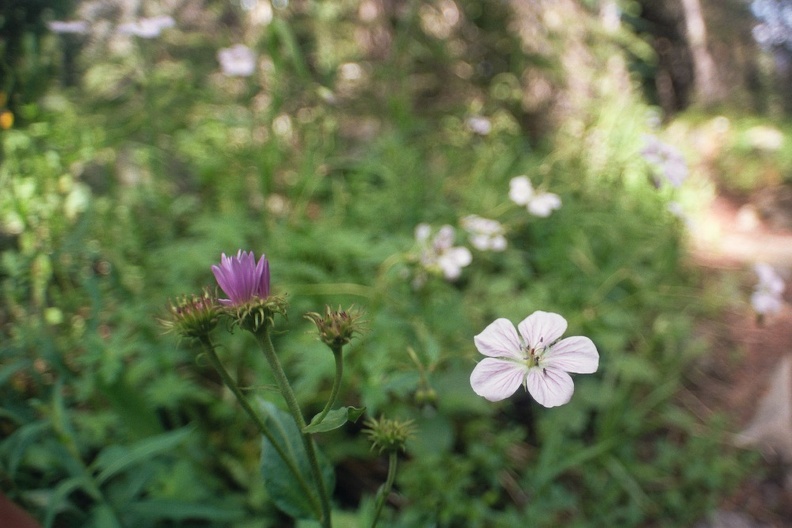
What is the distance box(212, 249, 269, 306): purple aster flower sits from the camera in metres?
0.59

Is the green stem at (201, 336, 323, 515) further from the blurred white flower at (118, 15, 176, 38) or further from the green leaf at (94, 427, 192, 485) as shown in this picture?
the blurred white flower at (118, 15, 176, 38)

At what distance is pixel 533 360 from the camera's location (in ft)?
2.11

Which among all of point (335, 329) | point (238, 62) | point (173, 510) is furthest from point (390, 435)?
point (238, 62)

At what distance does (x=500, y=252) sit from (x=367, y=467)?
3.37ft

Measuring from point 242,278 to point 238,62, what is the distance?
153 centimetres

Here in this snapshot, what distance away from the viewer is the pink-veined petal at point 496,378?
0.60 meters

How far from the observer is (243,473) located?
1257 mm

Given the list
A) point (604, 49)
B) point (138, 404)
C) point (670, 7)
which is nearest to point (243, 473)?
point (138, 404)

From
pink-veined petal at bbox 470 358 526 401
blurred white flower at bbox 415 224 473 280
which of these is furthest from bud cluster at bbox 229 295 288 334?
blurred white flower at bbox 415 224 473 280

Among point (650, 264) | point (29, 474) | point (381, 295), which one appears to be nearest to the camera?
point (29, 474)

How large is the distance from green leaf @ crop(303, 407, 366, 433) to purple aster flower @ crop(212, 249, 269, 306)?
0.49 ft

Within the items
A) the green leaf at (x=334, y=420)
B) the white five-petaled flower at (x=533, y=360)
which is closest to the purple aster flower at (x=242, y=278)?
the green leaf at (x=334, y=420)

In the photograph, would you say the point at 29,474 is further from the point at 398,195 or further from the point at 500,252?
the point at 500,252

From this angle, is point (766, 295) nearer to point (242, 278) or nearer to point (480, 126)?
point (480, 126)
